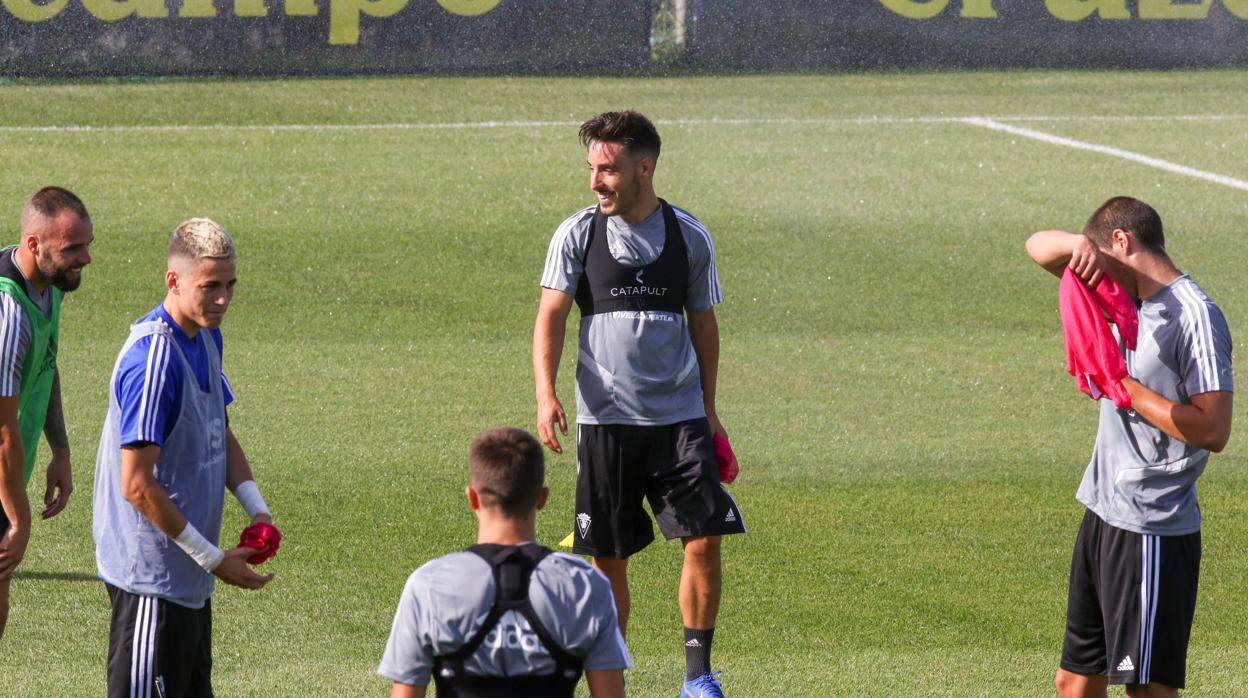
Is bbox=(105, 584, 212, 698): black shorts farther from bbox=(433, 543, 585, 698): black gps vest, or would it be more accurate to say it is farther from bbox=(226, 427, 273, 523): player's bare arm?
bbox=(433, 543, 585, 698): black gps vest

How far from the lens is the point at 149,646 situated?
4.90 metres

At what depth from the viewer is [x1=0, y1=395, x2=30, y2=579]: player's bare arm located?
568 cm

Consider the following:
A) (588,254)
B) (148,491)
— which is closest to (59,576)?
(588,254)

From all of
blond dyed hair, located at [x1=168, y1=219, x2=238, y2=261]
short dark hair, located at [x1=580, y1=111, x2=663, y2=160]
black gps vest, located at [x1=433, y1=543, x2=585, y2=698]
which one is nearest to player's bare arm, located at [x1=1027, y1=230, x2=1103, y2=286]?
short dark hair, located at [x1=580, y1=111, x2=663, y2=160]

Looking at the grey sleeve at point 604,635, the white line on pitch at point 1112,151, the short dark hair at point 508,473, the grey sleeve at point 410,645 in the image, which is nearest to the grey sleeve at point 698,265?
the short dark hair at point 508,473

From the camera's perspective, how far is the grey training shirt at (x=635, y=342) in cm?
674

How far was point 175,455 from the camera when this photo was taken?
4.90 m

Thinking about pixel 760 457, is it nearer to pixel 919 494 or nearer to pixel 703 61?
pixel 919 494

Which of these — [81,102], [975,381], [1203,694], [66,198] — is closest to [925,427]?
[975,381]

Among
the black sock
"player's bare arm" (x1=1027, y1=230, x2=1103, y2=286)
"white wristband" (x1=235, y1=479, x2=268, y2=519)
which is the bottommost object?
the black sock

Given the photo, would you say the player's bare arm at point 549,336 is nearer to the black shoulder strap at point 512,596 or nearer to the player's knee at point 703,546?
the player's knee at point 703,546

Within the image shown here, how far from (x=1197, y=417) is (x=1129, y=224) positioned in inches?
26.8

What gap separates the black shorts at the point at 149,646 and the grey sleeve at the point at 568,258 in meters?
2.38

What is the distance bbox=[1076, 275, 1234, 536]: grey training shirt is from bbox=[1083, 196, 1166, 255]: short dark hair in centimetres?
16
